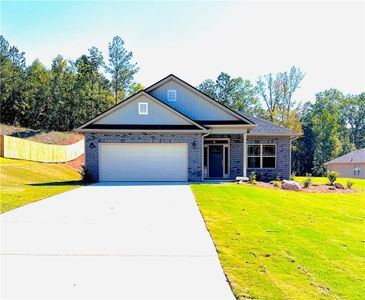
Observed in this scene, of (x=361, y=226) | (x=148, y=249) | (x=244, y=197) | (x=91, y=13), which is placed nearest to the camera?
(x=148, y=249)

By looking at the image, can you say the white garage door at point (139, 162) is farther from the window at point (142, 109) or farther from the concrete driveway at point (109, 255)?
the concrete driveway at point (109, 255)

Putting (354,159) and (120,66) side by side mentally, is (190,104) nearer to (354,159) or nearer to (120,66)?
(354,159)

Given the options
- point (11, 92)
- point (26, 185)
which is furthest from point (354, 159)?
point (11, 92)

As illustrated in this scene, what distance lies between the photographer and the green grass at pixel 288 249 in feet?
14.3

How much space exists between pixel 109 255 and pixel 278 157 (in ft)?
60.1

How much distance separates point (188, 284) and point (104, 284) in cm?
109

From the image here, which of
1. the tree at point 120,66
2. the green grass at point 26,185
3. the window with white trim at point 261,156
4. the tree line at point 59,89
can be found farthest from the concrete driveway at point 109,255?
the tree at point 120,66

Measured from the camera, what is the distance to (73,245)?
602 centimetres

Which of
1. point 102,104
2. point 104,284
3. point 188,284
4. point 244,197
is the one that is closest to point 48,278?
point 104,284

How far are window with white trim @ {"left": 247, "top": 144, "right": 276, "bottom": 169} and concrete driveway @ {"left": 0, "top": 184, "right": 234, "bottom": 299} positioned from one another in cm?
1331

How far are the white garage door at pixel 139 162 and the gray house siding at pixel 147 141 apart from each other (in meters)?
0.25

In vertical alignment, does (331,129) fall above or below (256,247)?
above

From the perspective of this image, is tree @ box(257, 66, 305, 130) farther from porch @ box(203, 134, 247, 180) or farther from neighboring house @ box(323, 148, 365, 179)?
porch @ box(203, 134, 247, 180)

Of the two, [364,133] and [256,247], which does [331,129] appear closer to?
[364,133]
